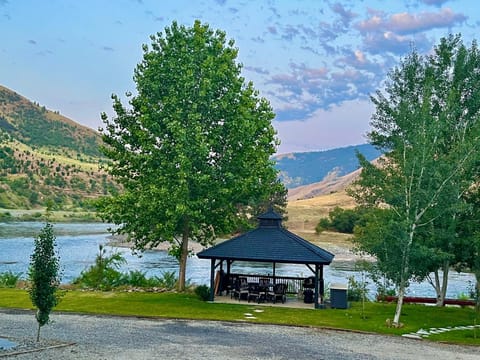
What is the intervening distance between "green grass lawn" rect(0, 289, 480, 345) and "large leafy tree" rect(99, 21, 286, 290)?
3.65 metres

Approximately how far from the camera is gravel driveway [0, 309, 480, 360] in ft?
49.9

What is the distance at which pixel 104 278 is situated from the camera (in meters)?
31.0

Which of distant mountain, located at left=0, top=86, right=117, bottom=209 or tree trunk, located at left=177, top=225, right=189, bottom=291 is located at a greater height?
distant mountain, located at left=0, top=86, right=117, bottom=209

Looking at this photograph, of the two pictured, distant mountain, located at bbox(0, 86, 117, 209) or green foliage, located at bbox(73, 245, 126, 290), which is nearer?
green foliage, located at bbox(73, 245, 126, 290)

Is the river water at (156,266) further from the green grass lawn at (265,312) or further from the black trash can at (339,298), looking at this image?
the black trash can at (339,298)

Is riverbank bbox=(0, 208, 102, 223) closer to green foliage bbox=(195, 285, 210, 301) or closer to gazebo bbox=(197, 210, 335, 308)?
green foliage bbox=(195, 285, 210, 301)

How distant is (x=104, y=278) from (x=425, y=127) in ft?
64.3

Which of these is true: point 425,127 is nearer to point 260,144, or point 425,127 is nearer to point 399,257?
point 399,257

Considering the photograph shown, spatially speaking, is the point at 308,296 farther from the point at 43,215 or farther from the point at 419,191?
the point at 43,215

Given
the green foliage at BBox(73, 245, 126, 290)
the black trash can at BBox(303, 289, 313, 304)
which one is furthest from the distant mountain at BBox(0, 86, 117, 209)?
the black trash can at BBox(303, 289, 313, 304)

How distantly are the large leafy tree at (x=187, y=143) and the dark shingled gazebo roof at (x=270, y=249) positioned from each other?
229 centimetres

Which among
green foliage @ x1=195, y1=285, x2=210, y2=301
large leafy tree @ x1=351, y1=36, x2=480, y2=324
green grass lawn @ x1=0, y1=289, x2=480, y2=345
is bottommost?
green grass lawn @ x1=0, y1=289, x2=480, y2=345

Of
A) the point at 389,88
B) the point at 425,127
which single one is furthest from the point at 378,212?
the point at 389,88

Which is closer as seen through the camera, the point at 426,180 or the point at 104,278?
the point at 426,180
